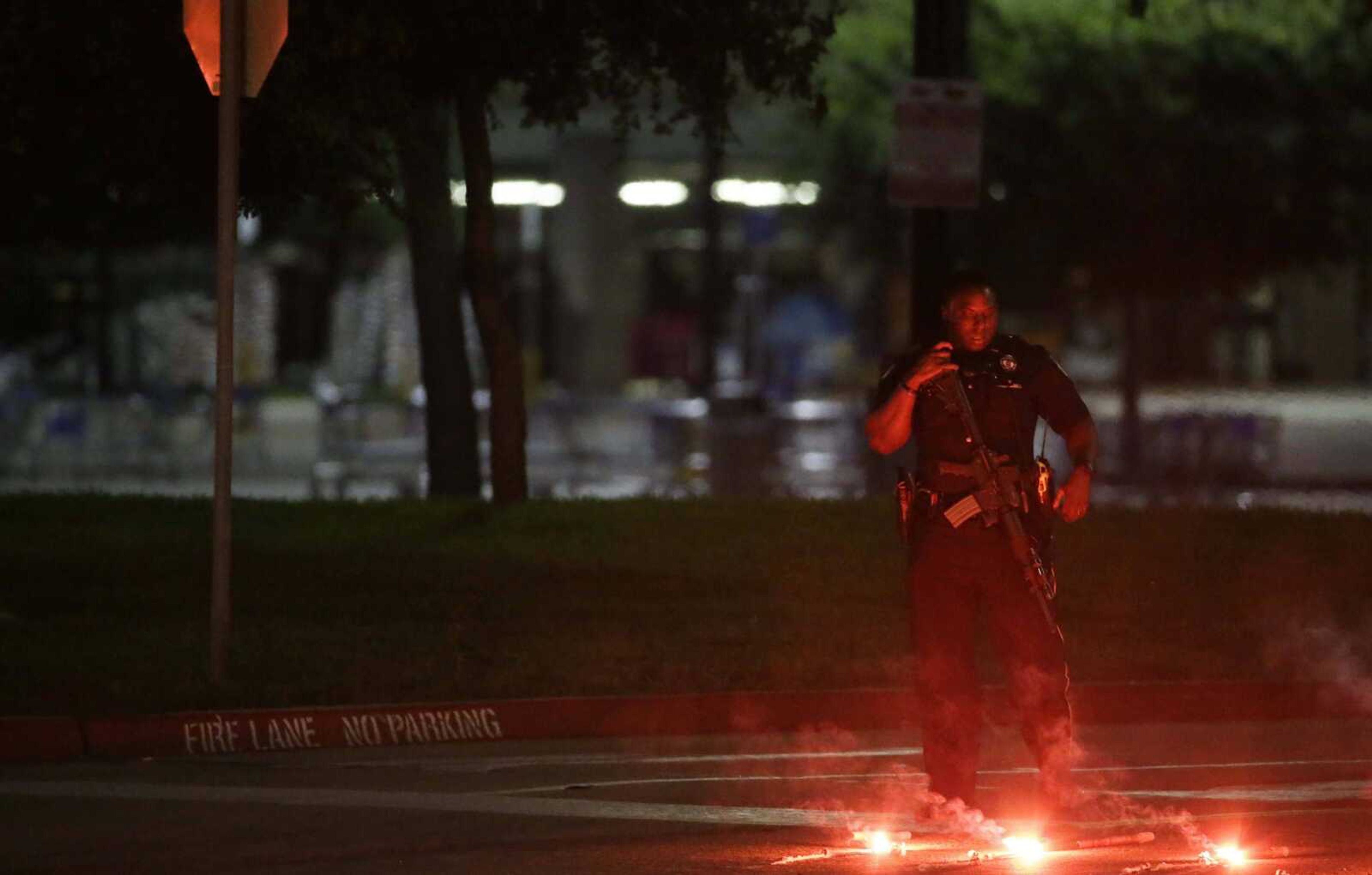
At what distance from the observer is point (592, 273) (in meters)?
41.6

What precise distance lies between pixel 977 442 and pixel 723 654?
12.3ft

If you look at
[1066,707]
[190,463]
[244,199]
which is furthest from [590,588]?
[190,463]

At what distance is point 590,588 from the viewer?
12727mm

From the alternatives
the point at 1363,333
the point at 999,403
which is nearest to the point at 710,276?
the point at 999,403

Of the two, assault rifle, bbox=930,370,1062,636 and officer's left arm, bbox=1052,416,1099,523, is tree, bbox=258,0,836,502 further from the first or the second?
officer's left arm, bbox=1052,416,1099,523

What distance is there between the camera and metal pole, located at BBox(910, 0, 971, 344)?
1393 cm

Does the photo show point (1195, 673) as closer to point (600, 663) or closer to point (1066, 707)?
point (600, 663)

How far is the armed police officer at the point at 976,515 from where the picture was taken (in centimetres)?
742

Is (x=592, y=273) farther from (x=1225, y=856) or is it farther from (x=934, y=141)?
(x=1225, y=856)

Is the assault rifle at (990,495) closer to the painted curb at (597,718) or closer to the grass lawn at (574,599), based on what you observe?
the painted curb at (597,718)

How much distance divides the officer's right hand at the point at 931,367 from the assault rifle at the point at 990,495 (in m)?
0.04

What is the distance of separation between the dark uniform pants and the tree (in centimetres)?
526

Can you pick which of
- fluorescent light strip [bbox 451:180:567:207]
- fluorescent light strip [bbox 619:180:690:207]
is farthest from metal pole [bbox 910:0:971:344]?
fluorescent light strip [bbox 619:180:690:207]

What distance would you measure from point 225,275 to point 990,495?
3756 millimetres
